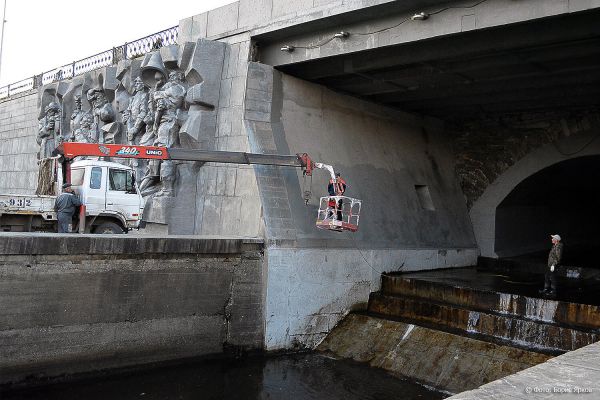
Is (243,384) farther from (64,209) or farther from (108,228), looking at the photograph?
(108,228)

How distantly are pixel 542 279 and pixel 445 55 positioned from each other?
22.0 ft

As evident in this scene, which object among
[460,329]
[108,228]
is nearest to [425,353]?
[460,329]

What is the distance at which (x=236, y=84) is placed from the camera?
42.2ft

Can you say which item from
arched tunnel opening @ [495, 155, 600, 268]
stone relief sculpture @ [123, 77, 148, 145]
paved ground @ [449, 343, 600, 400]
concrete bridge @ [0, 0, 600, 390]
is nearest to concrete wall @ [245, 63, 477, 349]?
concrete bridge @ [0, 0, 600, 390]

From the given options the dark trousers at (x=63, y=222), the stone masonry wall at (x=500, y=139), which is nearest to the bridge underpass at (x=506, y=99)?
the stone masonry wall at (x=500, y=139)

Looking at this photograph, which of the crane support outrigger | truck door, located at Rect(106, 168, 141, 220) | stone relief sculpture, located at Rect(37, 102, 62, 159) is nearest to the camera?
the crane support outrigger

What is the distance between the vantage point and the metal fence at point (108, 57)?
16422 mm

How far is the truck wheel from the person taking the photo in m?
13.0

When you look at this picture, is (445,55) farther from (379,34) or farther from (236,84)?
(236,84)

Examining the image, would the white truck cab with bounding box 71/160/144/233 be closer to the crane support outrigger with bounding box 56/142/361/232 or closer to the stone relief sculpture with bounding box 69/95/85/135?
the crane support outrigger with bounding box 56/142/361/232

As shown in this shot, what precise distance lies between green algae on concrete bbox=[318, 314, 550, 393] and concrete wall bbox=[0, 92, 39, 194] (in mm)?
17087

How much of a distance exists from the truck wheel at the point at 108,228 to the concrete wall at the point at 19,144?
39.7 ft

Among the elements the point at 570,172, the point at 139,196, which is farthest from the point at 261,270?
the point at 570,172

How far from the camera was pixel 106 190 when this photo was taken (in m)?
13.3
